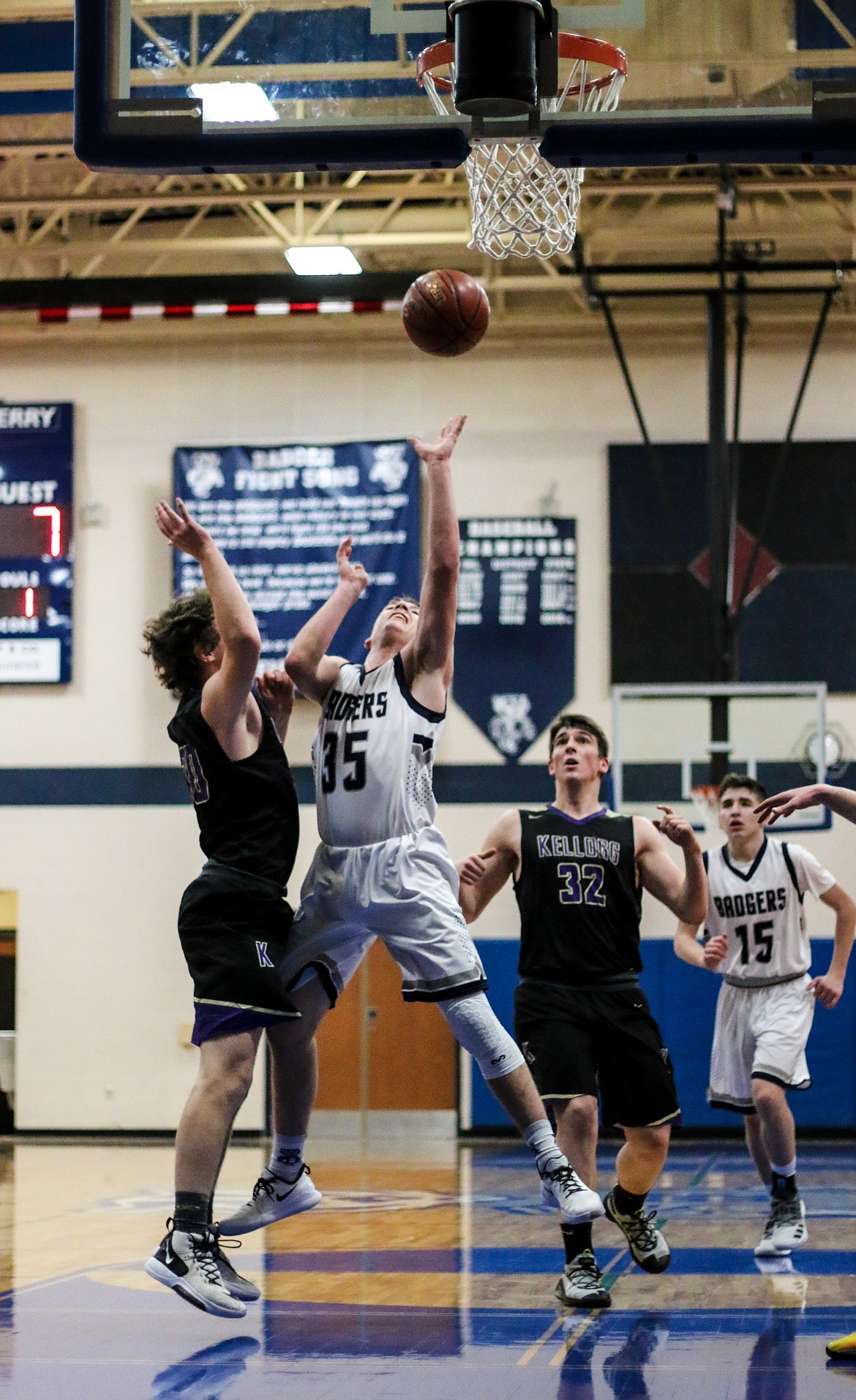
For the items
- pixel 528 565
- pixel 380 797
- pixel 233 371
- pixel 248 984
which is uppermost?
pixel 233 371

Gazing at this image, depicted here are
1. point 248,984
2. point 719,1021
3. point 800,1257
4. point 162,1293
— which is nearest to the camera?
point 248,984

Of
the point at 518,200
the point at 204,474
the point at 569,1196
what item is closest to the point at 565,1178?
the point at 569,1196

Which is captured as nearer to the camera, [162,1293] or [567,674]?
[162,1293]

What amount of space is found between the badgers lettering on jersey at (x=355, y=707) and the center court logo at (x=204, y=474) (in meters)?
10.5

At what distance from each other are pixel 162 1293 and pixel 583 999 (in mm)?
1884

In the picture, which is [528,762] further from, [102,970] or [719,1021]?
[719,1021]

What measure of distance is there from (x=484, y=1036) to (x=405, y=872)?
0.57m

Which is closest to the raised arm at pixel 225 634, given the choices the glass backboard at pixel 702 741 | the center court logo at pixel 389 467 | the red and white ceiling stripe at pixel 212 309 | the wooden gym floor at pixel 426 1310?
the wooden gym floor at pixel 426 1310

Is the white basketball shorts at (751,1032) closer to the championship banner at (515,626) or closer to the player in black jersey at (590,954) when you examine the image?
the player in black jersey at (590,954)

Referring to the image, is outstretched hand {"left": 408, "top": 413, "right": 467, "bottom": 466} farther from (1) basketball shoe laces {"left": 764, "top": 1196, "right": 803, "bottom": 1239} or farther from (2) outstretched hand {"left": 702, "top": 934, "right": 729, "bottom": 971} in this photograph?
(1) basketball shoe laces {"left": 764, "top": 1196, "right": 803, "bottom": 1239}

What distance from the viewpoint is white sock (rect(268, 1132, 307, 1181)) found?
532 centimetres

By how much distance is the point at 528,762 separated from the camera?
1534 cm

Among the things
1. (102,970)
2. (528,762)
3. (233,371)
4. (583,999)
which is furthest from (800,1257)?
(233,371)

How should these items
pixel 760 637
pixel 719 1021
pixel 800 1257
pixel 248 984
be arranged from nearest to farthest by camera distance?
pixel 248 984 < pixel 800 1257 < pixel 719 1021 < pixel 760 637
